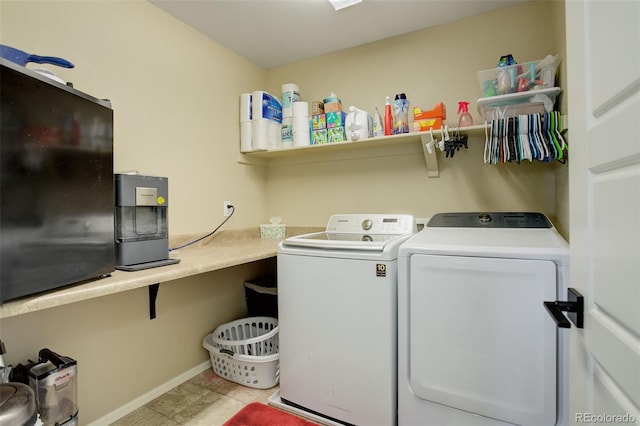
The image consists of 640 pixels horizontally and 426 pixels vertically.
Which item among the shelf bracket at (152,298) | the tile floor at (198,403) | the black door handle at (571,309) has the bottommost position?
the tile floor at (198,403)

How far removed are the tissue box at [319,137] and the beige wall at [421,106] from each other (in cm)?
29

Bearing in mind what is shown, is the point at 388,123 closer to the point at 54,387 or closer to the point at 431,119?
the point at 431,119

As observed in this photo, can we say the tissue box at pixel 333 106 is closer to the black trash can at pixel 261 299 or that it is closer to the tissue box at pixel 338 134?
the tissue box at pixel 338 134

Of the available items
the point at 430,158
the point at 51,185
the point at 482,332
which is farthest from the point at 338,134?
the point at 51,185

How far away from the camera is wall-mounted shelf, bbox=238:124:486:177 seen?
1930 millimetres

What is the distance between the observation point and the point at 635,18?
48 cm

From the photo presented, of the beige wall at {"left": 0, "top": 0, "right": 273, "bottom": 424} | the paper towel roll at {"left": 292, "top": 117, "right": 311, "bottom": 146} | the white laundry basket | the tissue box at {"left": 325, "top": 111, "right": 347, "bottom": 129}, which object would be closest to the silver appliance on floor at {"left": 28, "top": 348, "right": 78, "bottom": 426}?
the beige wall at {"left": 0, "top": 0, "right": 273, "bottom": 424}

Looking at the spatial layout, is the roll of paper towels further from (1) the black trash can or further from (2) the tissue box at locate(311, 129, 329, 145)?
(1) the black trash can

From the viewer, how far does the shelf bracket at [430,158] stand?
1.97 meters

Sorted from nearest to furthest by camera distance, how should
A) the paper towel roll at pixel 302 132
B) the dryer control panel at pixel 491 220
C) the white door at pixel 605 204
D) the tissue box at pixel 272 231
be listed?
1. the white door at pixel 605 204
2. the dryer control panel at pixel 491 220
3. the paper towel roll at pixel 302 132
4. the tissue box at pixel 272 231

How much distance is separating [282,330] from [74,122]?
4.41 feet

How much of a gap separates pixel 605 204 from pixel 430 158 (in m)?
1.54

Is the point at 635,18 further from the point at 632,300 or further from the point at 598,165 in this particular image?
the point at 632,300

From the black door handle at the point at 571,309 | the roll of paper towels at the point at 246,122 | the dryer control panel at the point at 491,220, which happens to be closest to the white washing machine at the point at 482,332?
the dryer control panel at the point at 491,220
